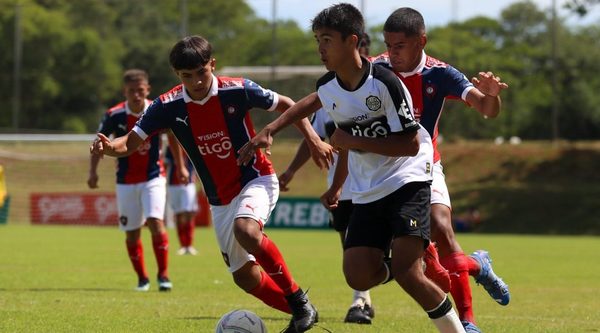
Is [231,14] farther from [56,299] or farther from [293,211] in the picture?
[56,299]

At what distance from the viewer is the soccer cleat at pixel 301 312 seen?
7.96m

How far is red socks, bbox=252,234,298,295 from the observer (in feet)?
Answer: 26.7

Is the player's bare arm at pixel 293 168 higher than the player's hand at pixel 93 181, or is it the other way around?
the player's bare arm at pixel 293 168

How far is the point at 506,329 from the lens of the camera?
27.8 feet

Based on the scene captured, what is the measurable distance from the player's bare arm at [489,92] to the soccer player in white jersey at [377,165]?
581mm

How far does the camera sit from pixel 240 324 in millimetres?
7121

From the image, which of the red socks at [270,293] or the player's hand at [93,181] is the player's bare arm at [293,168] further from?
the player's hand at [93,181]

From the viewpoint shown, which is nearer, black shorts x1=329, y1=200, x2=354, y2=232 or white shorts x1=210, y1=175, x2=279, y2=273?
white shorts x1=210, y1=175, x2=279, y2=273

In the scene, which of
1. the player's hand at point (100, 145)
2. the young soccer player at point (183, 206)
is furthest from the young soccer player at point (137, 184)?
the young soccer player at point (183, 206)

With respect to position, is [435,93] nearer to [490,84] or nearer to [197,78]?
[490,84]

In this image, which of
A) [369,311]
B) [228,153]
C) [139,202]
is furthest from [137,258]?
[228,153]

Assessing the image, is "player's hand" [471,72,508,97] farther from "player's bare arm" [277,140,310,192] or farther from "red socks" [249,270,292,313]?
"red socks" [249,270,292,313]

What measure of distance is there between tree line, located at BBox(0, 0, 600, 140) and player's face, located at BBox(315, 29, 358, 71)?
32.1 meters

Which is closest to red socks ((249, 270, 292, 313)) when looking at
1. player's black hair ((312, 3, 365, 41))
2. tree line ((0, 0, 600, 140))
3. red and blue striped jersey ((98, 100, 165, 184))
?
player's black hair ((312, 3, 365, 41))
